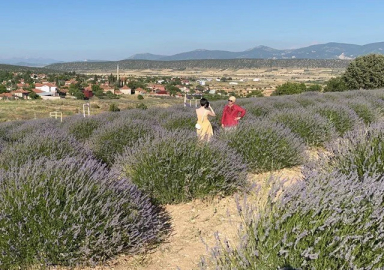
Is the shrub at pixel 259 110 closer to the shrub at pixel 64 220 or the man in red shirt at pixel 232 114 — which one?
the man in red shirt at pixel 232 114

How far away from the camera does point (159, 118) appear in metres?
9.52

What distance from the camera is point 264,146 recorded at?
571 cm

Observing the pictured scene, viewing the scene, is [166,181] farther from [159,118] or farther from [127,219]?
[159,118]

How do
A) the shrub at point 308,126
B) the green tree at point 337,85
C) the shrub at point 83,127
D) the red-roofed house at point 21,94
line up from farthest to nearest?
the red-roofed house at point 21,94 < the green tree at point 337,85 < the shrub at point 83,127 < the shrub at point 308,126

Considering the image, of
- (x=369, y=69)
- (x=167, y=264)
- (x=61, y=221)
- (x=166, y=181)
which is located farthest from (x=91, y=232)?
(x=369, y=69)

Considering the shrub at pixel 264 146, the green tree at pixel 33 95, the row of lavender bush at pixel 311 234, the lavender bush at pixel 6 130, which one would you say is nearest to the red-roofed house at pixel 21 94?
the green tree at pixel 33 95

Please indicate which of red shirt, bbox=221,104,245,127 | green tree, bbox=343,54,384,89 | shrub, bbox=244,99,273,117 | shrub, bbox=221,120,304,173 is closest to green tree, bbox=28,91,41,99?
green tree, bbox=343,54,384,89

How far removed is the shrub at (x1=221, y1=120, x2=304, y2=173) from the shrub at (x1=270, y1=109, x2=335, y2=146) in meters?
1.65

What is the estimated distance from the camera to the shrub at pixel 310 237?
207 cm

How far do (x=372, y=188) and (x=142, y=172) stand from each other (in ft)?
8.74

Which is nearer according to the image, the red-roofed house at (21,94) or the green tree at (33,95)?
the green tree at (33,95)

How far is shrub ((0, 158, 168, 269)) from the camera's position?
286cm

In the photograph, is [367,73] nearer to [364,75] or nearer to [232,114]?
[364,75]

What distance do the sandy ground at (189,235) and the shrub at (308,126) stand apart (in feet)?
11.6
